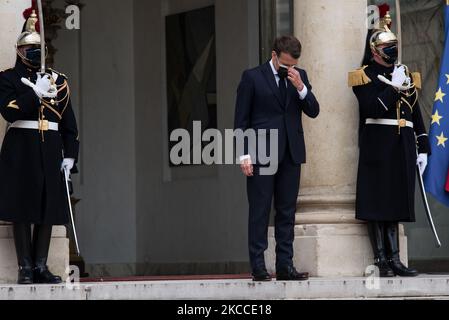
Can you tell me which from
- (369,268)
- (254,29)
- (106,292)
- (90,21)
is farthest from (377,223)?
(90,21)

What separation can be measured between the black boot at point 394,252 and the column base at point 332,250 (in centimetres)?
18

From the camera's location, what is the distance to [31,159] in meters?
12.0

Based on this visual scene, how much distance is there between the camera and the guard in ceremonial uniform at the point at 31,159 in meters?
11.8

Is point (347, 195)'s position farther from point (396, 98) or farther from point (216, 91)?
point (216, 91)

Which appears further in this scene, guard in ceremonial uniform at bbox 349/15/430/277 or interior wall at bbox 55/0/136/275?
interior wall at bbox 55/0/136/275

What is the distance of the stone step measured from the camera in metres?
11.0

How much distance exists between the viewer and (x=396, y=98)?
488 inches

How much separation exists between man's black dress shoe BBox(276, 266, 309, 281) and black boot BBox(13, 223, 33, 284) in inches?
77.5

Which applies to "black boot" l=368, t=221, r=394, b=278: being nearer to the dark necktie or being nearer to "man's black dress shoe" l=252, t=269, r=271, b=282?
"man's black dress shoe" l=252, t=269, r=271, b=282

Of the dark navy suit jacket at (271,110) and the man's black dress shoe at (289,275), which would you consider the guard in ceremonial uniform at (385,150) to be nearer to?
the dark navy suit jacket at (271,110)

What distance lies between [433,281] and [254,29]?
6.00 m

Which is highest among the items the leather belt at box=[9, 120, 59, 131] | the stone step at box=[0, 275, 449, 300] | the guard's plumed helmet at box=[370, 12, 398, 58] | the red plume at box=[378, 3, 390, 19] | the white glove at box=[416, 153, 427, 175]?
the red plume at box=[378, 3, 390, 19]

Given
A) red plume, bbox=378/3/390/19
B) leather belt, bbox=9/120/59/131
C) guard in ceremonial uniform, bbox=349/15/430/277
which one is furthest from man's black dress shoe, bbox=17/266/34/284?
red plume, bbox=378/3/390/19
